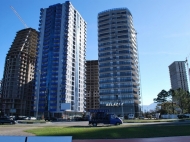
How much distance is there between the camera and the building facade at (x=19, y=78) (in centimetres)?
14350

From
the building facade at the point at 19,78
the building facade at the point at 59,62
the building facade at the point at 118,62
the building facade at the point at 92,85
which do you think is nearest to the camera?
the building facade at the point at 118,62

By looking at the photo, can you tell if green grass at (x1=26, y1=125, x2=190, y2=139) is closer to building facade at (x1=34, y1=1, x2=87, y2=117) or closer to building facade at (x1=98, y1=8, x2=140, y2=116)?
building facade at (x1=98, y1=8, x2=140, y2=116)

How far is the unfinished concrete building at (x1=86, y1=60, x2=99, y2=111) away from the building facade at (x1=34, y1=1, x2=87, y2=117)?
111 ft

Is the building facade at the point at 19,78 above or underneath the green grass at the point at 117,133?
above

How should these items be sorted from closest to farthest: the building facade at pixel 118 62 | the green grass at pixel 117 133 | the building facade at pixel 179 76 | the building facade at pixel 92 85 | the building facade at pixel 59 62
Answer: the green grass at pixel 117 133, the building facade at pixel 118 62, the building facade at pixel 59 62, the building facade at pixel 179 76, the building facade at pixel 92 85

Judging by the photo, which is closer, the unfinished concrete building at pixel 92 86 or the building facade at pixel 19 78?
the building facade at pixel 19 78

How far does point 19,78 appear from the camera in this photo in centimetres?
14912

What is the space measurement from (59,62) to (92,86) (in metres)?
65.3

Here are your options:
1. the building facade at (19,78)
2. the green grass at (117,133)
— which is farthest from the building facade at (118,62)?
the green grass at (117,133)

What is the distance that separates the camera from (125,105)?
11912 cm

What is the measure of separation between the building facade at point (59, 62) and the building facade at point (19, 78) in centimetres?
2330

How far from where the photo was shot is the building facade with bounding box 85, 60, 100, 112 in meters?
185

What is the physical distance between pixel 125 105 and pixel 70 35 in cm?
6206

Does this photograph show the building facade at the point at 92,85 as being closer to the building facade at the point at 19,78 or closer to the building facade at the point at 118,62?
the building facade at the point at 19,78
